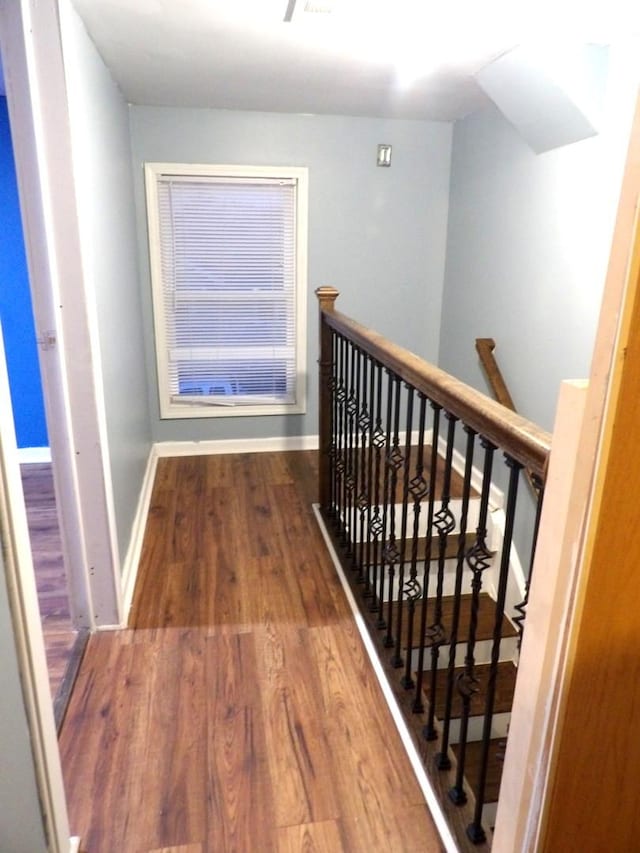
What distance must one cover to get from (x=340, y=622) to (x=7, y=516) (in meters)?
1.47

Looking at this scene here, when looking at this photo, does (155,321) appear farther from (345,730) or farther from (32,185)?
(345,730)

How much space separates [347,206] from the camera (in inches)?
146

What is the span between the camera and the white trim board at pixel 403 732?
1410 millimetres

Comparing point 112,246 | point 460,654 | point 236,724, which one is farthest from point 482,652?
point 112,246

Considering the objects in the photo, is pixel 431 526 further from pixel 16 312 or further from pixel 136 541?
pixel 16 312

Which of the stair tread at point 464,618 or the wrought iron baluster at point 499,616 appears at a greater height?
the wrought iron baluster at point 499,616

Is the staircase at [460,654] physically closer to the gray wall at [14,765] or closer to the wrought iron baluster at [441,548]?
the wrought iron baluster at [441,548]

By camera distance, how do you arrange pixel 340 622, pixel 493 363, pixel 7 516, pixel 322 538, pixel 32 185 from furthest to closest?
pixel 493 363
pixel 322 538
pixel 340 622
pixel 32 185
pixel 7 516

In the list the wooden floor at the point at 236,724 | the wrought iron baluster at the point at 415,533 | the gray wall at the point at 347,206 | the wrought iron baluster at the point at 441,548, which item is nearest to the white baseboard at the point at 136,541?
the wooden floor at the point at 236,724

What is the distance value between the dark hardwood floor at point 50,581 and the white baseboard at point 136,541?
0.72ft

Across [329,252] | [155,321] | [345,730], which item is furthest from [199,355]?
[345,730]

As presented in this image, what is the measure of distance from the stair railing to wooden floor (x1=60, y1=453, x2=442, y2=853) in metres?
0.12

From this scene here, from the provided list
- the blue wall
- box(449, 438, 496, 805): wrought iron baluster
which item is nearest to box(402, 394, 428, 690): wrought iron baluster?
box(449, 438, 496, 805): wrought iron baluster

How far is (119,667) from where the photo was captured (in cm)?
196
